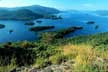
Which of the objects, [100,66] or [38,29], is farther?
[38,29]

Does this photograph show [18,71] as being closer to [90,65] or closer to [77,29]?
[90,65]

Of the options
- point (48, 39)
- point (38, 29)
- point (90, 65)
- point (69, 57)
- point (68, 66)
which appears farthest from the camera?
point (38, 29)

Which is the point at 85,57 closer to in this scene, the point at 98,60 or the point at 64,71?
the point at 98,60

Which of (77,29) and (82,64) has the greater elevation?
(82,64)

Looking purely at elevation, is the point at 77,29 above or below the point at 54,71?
below

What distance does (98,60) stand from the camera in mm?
3676

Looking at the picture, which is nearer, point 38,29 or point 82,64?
point 82,64

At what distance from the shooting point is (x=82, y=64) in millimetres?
3367

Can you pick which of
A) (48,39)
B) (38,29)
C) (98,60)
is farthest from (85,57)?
(38,29)

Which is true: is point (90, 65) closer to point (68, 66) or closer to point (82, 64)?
point (82, 64)

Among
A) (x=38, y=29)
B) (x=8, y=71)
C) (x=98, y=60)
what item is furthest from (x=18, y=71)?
(x=38, y=29)

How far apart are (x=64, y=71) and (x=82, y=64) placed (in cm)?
29

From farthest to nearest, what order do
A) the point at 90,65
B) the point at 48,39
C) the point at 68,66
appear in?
1. the point at 48,39
2. the point at 68,66
3. the point at 90,65

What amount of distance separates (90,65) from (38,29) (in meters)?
73.2
